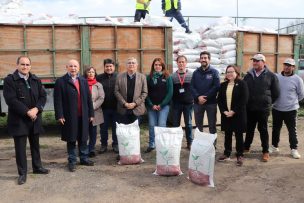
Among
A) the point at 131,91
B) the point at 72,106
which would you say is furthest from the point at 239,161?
the point at 72,106

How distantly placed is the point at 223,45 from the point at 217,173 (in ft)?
12.1

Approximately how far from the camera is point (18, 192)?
4.52 m

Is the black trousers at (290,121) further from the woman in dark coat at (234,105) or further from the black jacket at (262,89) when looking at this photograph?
the woman in dark coat at (234,105)

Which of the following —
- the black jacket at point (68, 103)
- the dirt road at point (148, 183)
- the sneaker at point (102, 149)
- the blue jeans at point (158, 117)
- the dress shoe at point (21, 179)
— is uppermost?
the black jacket at point (68, 103)

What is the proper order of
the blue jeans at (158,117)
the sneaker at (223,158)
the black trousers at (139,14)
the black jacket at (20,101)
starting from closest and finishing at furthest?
the black jacket at (20,101), the sneaker at (223,158), the blue jeans at (158,117), the black trousers at (139,14)

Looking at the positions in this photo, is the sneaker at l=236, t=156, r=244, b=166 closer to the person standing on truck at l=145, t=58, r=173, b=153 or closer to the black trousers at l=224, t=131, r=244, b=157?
the black trousers at l=224, t=131, r=244, b=157

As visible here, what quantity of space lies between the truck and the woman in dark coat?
227cm

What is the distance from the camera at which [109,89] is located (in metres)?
6.04

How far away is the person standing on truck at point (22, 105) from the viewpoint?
4758 millimetres

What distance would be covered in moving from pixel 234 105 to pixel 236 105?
3 cm

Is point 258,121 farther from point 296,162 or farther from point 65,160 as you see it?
point 65,160

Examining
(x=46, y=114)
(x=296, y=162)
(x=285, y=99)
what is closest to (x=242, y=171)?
(x=296, y=162)

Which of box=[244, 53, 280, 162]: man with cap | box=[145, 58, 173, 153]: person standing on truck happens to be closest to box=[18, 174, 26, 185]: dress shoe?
box=[145, 58, 173, 153]: person standing on truck

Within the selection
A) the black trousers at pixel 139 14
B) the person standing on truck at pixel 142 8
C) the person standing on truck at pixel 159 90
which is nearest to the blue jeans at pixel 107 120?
the person standing on truck at pixel 159 90
